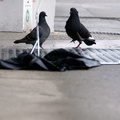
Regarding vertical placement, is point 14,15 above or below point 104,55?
above

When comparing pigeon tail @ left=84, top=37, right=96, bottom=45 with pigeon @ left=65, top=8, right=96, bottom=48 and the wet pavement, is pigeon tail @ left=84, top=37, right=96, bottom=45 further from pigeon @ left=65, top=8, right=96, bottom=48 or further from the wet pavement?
the wet pavement

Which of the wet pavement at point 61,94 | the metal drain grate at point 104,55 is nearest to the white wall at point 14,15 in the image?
the metal drain grate at point 104,55

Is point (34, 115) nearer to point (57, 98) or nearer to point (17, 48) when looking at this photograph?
point (57, 98)

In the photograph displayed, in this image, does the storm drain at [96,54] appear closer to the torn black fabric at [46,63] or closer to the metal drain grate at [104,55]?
the metal drain grate at [104,55]

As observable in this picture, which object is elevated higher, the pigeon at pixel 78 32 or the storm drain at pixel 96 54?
the pigeon at pixel 78 32

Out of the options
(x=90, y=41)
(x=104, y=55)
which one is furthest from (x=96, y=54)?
(x=90, y=41)

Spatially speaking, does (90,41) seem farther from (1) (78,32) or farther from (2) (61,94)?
(2) (61,94)

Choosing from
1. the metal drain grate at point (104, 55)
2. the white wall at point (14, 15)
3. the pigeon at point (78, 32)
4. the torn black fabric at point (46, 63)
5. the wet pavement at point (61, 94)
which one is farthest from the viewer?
the white wall at point (14, 15)

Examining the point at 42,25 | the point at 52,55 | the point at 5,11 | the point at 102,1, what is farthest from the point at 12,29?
the point at 102,1

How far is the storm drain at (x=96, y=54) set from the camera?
737 centimetres

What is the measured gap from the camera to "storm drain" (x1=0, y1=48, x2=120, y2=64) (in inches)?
290

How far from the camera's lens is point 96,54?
7.93 m

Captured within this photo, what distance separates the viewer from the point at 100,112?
4.69 meters

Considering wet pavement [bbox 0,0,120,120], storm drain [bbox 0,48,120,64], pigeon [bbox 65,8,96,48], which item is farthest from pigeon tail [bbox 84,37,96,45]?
wet pavement [bbox 0,0,120,120]
